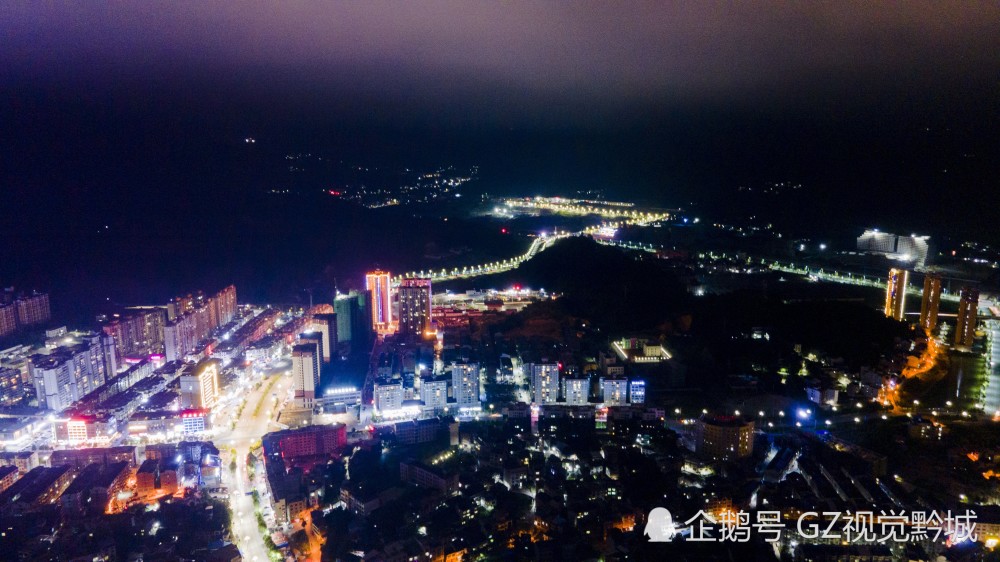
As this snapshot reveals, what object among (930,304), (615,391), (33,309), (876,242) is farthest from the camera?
(876,242)

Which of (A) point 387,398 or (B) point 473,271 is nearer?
(A) point 387,398

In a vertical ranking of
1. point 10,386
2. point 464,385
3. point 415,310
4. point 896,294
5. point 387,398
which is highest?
point 896,294

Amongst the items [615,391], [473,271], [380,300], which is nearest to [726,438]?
[615,391]

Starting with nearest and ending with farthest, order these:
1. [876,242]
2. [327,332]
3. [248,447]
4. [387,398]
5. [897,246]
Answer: [248,447] < [387,398] < [327,332] < [897,246] < [876,242]

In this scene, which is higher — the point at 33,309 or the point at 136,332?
the point at 33,309

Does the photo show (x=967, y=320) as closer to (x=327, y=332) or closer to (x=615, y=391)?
(x=615, y=391)

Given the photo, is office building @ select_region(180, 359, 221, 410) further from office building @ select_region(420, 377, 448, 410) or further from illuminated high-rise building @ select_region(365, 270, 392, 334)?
illuminated high-rise building @ select_region(365, 270, 392, 334)

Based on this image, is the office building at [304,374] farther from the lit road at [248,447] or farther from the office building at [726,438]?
the office building at [726,438]
